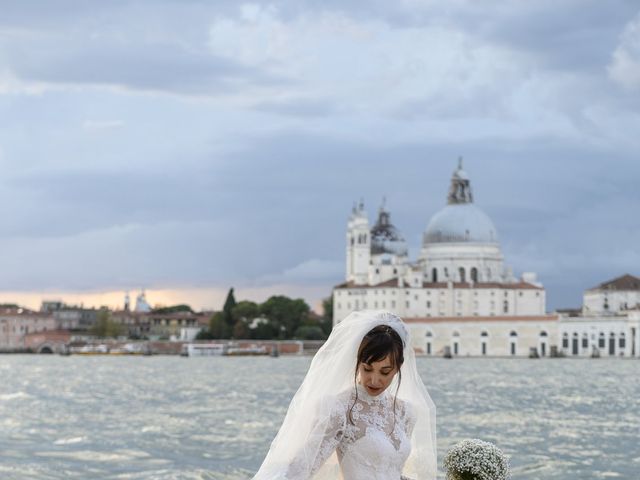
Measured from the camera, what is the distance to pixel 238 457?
19250 mm

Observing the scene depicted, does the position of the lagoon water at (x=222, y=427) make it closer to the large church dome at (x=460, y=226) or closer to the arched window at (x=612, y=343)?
the arched window at (x=612, y=343)

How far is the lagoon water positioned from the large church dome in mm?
65503

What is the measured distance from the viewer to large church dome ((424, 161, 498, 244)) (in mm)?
110188

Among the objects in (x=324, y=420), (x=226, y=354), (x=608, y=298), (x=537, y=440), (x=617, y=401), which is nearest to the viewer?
(x=324, y=420)

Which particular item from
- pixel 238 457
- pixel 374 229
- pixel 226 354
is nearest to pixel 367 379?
pixel 238 457

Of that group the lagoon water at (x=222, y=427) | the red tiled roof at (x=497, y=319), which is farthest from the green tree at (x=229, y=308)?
the lagoon water at (x=222, y=427)

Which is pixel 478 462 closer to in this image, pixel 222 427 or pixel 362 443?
pixel 362 443

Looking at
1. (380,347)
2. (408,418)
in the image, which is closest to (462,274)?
(408,418)

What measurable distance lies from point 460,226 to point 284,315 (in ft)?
52.3

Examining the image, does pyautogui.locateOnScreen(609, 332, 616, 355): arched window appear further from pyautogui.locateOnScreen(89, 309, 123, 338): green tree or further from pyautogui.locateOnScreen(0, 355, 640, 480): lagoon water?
pyautogui.locateOnScreen(0, 355, 640, 480): lagoon water

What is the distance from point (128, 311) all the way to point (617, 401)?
11359 cm

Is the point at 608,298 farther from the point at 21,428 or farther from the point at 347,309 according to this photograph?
the point at 21,428

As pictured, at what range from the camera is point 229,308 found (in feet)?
366

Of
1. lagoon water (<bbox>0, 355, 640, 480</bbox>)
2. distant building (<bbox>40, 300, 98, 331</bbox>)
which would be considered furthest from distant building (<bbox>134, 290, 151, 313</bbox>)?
lagoon water (<bbox>0, 355, 640, 480</bbox>)
